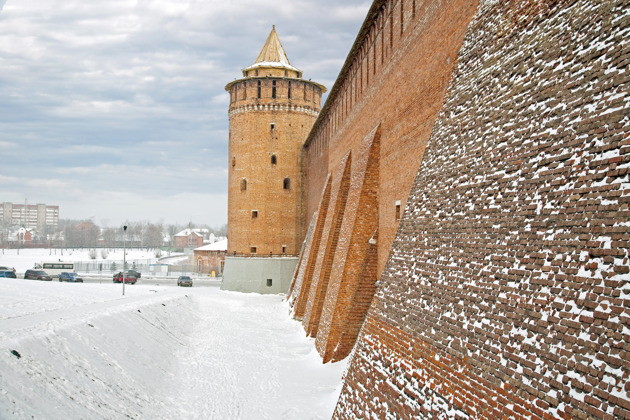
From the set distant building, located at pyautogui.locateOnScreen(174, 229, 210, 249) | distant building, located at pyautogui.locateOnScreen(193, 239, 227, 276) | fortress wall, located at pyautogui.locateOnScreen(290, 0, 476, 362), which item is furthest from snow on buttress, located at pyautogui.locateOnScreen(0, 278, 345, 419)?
distant building, located at pyautogui.locateOnScreen(174, 229, 210, 249)

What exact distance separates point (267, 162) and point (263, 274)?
21.2 ft

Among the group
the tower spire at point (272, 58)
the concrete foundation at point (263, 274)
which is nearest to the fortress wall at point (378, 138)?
the concrete foundation at point (263, 274)

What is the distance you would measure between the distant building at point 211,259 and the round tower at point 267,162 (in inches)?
735

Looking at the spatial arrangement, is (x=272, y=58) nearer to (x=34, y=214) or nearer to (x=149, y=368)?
(x=149, y=368)

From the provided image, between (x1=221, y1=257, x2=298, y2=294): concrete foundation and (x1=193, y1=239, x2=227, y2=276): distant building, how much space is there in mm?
19037

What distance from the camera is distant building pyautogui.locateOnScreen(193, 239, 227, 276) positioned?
45.1m

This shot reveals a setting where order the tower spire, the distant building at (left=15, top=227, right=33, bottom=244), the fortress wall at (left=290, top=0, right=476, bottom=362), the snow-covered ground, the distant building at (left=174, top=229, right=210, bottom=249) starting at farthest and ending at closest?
the distant building at (left=174, top=229, right=210, bottom=249) < the distant building at (left=15, top=227, right=33, bottom=244) < the tower spire < the fortress wall at (left=290, top=0, right=476, bottom=362) < the snow-covered ground

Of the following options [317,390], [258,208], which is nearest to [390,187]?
[317,390]

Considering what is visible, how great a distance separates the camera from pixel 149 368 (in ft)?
34.3

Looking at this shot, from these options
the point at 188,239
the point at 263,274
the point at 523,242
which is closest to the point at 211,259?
the point at 263,274

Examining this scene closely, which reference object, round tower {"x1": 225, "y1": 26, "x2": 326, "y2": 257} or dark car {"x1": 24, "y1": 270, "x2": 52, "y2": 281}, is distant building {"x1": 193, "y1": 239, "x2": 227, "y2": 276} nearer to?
dark car {"x1": 24, "y1": 270, "x2": 52, "y2": 281}

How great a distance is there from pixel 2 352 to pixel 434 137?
751 cm

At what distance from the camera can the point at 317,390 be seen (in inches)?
384

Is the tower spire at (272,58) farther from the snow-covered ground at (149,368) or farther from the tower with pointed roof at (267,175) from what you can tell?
the snow-covered ground at (149,368)
